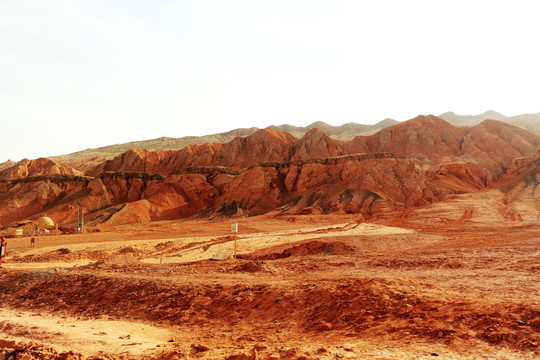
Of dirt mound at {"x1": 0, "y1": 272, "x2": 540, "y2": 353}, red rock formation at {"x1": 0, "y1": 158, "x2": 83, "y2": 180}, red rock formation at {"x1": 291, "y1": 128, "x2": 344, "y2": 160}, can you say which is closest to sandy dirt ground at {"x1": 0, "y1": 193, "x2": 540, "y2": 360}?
dirt mound at {"x1": 0, "y1": 272, "x2": 540, "y2": 353}

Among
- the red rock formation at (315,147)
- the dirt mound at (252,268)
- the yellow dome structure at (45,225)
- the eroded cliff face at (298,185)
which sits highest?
the red rock formation at (315,147)

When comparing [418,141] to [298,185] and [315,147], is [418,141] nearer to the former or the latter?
[315,147]

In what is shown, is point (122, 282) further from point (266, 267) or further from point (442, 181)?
point (442, 181)

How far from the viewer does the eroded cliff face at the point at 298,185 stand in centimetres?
4922

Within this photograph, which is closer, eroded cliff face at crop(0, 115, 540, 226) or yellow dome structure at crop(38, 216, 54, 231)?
yellow dome structure at crop(38, 216, 54, 231)

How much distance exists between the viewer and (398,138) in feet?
274

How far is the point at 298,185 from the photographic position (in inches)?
2184

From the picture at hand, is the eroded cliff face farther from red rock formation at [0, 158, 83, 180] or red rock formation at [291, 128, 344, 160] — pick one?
red rock formation at [0, 158, 83, 180]

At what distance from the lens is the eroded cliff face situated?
4922cm

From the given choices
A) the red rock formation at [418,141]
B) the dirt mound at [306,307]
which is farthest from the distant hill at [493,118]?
the dirt mound at [306,307]

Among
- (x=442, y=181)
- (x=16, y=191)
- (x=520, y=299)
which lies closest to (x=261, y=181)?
(x=442, y=181)

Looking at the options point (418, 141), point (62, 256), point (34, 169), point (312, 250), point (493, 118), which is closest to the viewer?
point (62, 256)

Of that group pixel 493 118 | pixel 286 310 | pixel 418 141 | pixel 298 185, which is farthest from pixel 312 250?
pixel 493 118

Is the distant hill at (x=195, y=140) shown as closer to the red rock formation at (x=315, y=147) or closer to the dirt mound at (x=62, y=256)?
the red rock formation at (x=315, y=147)
